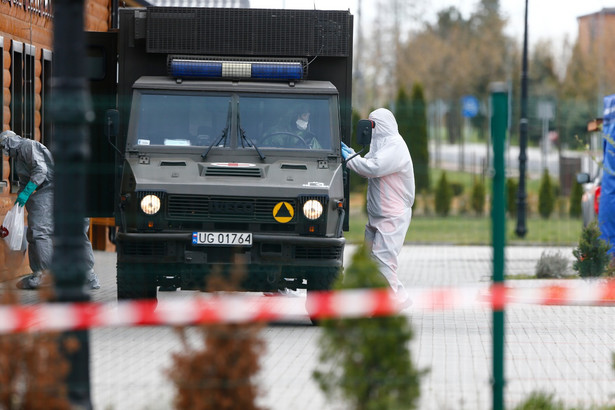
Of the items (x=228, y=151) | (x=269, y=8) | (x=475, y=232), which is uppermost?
(x=269, y=8)

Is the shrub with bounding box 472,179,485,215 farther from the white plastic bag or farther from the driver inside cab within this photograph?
the driver inside cab

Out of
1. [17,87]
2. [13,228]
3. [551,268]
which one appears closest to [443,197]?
[551,268]

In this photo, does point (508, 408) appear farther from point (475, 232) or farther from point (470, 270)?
point (475, 232)

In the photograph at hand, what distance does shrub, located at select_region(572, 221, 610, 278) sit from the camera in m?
15.5

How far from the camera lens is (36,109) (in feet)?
56.6

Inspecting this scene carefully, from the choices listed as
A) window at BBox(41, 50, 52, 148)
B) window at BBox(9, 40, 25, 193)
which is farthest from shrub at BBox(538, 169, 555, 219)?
window at BBox(9, 40, 25, 193)

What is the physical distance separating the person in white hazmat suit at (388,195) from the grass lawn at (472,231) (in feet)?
48.9

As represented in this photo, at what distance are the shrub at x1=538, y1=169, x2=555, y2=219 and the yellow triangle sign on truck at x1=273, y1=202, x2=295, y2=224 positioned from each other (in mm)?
26292

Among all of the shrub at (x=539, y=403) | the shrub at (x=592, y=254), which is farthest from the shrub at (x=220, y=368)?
the shrub at (x=592, y=254)

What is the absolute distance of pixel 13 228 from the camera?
555 inches

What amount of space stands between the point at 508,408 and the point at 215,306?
199 cm

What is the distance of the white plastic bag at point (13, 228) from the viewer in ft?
46.2

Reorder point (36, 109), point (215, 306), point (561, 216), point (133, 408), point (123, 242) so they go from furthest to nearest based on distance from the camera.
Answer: point (561, 216), point (36, 109), point (123, 242), point (133, 408), point (215, 306)

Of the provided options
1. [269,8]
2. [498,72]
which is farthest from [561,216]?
[498,72]
